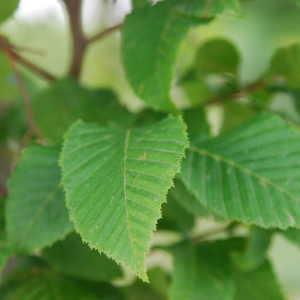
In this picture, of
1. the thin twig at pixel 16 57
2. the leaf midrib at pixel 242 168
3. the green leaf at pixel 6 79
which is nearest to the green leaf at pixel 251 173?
the leaf midrib at pixel 242 168

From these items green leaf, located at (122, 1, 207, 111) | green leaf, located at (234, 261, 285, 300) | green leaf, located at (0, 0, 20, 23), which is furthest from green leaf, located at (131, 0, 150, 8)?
green leaf, located at (234, 261, 285, 300)

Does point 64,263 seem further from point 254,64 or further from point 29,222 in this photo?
point 254,64

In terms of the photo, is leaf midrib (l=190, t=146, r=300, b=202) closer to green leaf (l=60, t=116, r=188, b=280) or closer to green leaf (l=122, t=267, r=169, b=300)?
green leaf (l=60, t=116, r=188, b=280)

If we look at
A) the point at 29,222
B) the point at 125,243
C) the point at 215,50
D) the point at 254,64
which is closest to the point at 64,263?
the point at 29,222

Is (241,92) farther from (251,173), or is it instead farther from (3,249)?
(3,249)

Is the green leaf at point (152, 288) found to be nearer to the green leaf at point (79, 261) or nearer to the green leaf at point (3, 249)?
the green leaf at point (79, 261)
